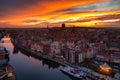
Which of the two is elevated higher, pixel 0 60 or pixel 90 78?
pixel 0 60

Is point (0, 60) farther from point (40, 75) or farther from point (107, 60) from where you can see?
point (107, 60)

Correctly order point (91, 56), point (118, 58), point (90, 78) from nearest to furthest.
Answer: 1. point (90, 78)
2. point (118, 58)
3. point (91, 56)

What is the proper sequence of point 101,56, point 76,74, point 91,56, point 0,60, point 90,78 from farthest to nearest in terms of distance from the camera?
1. point 91,56
2. point 101,56
3. point 0,60
4. point 76,74
5. point 90,78

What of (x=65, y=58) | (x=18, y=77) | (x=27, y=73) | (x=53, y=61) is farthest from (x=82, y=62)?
(x=18, y=77)

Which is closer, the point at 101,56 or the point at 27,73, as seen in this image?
the point at 27,73

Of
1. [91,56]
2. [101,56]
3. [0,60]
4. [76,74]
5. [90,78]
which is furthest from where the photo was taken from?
[91,56]

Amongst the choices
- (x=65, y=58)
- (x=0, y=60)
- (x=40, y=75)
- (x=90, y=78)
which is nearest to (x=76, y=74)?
(x=90, y=78)

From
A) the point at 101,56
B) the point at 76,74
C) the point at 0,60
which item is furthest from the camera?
the point at 101,56

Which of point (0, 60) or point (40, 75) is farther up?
point (0, 60)

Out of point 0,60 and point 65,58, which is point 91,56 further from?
point 0,60
